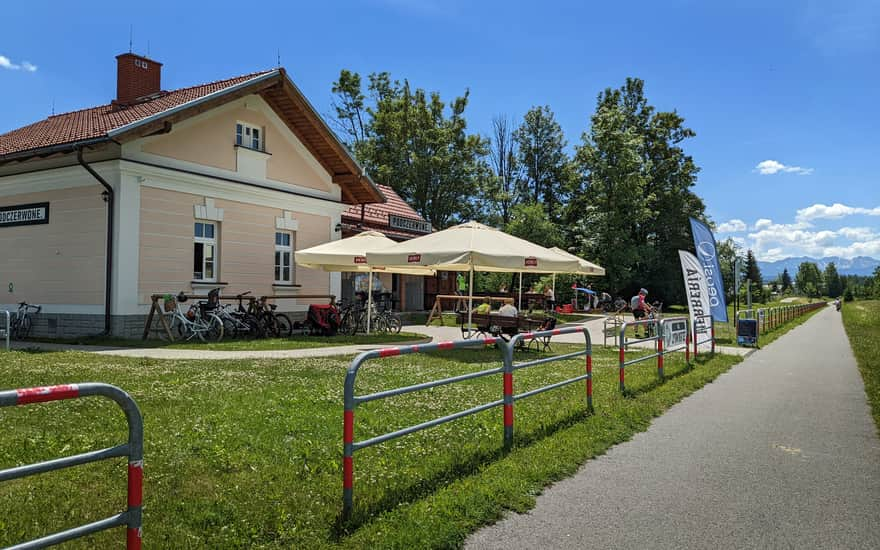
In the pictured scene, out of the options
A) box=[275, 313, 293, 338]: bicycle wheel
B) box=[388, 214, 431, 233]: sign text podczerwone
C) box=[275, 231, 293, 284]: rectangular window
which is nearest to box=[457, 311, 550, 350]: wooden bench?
box=[275, 313, 293, 338]: bicycle wheel

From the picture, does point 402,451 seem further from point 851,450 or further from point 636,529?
point 851,450

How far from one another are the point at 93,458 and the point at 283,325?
15.1 metres

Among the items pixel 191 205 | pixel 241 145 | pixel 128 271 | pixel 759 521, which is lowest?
pixel 759 521

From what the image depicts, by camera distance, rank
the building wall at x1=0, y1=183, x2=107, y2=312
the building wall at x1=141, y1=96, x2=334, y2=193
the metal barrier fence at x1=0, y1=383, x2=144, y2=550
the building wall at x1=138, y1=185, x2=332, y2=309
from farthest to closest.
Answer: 1. the building wall at x1=141, y1=96, x2=334, y2=193
2. the building wall at x1=138, y1=185, x2=332, y2=309
3. the building wall at x1=0, y1=183, x2=107, y2=312
4. the metal barrier fence at x1=0, y1=383, x2=144, y2=550

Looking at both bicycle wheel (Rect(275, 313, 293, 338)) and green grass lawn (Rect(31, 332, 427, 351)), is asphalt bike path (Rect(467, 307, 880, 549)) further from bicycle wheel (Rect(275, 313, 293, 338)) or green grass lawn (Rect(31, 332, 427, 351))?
bicycle wheel (Rect(275, 313, 293, 338))

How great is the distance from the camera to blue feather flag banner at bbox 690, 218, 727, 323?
14.4 meters

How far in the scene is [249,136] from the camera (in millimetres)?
18766

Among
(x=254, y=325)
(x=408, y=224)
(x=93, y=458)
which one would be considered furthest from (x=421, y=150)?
(x=93, y=458)

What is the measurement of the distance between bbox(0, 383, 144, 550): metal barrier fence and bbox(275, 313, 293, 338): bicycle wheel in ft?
47.1

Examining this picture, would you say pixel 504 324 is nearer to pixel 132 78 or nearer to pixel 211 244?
pixel 211 244

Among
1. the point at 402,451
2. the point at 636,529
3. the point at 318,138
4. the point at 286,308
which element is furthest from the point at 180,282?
the point at 636,529

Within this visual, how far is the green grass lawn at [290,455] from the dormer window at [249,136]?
10.0 metres

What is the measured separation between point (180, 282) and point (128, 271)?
1.52 meters

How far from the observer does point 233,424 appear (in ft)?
21.0
